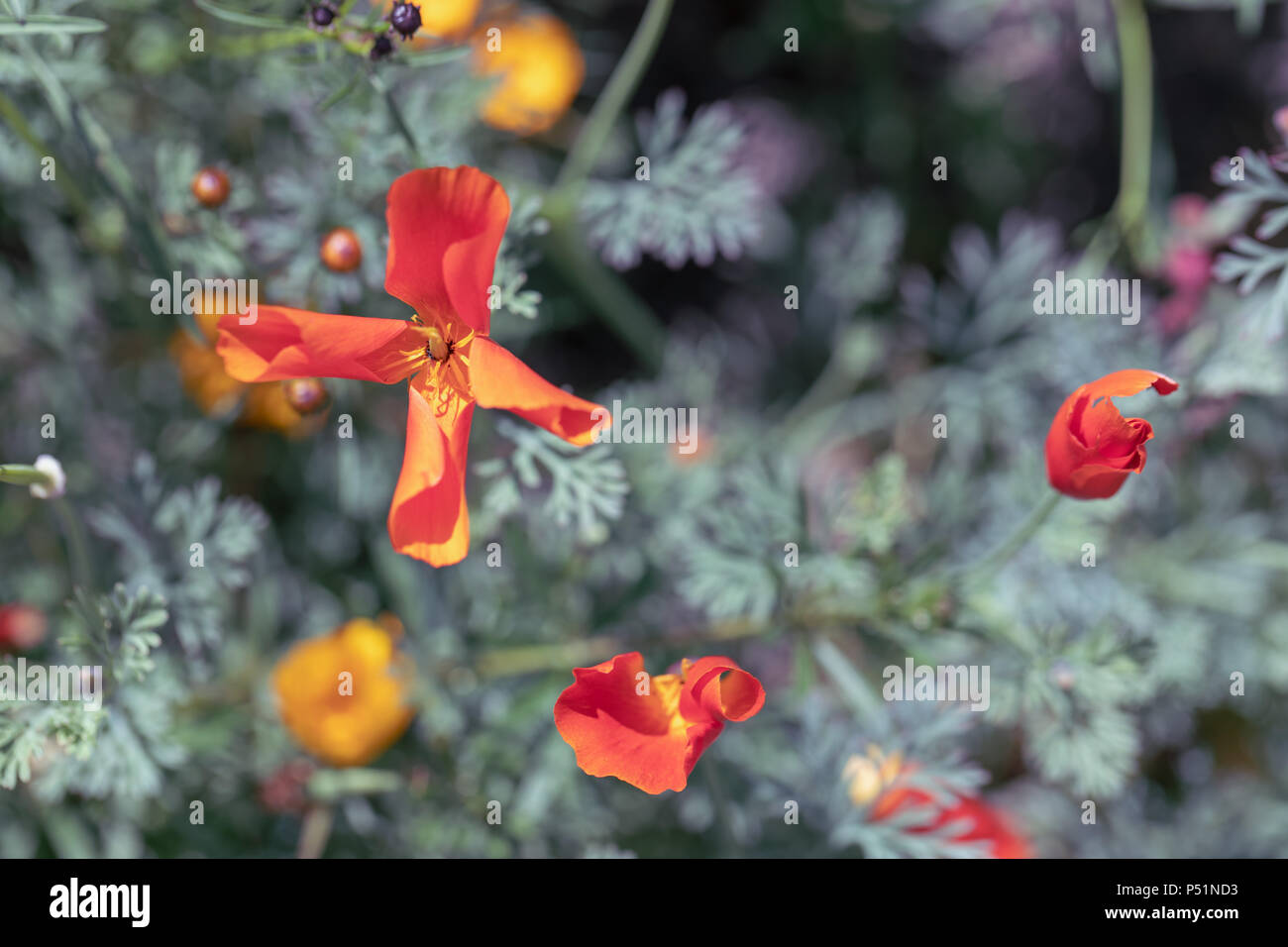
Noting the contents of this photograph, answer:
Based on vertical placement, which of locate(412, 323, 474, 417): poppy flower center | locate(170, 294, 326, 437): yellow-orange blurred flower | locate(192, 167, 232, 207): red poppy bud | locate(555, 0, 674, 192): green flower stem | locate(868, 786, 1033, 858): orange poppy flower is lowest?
locate(868, 786, 1033, 858): orange poppy flower

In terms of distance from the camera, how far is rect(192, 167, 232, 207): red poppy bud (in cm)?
115

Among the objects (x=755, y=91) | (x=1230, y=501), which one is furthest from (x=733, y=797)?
(x=755, y=91)

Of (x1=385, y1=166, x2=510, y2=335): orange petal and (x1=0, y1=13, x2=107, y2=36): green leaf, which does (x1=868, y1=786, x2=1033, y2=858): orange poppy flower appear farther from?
(x1=0, y1=13, x2=107, y2=36): green leaf

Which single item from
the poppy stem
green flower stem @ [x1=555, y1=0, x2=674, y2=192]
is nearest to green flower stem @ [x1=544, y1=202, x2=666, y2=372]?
green flower stem @ [x1=555, y1=0, x2=674, y2=192]

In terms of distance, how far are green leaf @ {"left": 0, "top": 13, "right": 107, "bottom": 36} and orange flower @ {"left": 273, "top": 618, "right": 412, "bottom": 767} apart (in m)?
0.82

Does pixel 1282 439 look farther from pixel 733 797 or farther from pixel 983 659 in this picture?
pixel 733 797

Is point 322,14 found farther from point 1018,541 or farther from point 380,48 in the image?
point 1018,541

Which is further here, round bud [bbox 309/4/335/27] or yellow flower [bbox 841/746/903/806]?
yellow flower [bbox 841/746/903/806]

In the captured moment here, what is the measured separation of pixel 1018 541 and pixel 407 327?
0.76 metres

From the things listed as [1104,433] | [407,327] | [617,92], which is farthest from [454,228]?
[1104,433]

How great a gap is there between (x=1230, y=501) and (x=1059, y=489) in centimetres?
87

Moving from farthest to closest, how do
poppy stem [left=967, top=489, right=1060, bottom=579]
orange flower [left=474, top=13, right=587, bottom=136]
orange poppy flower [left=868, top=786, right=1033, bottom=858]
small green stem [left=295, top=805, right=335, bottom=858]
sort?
orange flower [left=474, top=13, right=587, bottom=136] → small green stem [left=295, top=805, right=335, bottom=858] → orange poppy flower [left=868, top=786, right=1033, bottom=858] → poppy stem [left=967, top=489, right=1060, bottom=579]

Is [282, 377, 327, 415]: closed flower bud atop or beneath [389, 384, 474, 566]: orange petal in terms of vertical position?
atop
